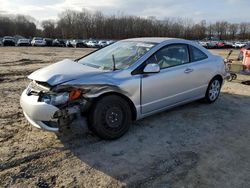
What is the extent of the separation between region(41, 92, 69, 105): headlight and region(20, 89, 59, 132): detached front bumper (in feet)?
0.24

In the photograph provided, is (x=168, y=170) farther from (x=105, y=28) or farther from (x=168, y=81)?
(x=105, y=28)

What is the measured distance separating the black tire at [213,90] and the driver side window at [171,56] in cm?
108

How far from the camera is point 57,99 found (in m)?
3.60

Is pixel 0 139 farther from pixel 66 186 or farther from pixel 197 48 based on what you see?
pixel 197 48

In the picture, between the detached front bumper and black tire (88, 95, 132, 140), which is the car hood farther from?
black tire (88, 95, 132, 140)

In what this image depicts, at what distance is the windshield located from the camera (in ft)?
14.5

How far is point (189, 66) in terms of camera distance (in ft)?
17.0

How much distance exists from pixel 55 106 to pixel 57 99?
0.35 feet

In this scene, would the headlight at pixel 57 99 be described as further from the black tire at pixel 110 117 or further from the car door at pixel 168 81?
the car door at pixel 168 81

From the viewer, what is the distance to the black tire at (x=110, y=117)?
12.5ft

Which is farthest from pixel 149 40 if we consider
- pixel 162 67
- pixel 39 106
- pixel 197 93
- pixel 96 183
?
pixel 96 183

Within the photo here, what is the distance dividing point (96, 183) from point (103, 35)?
9763 cm

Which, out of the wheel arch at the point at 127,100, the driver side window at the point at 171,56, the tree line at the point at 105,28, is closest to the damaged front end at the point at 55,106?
the wheel arch at the point at 127,100

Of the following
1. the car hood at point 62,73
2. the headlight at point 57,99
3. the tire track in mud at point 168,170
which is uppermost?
the car hood at point 62,73
